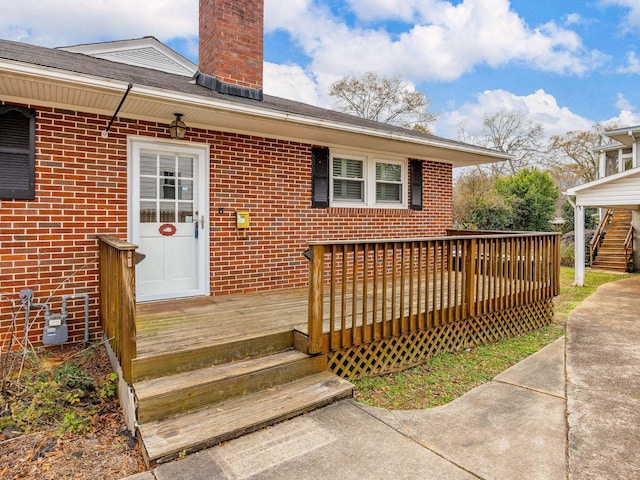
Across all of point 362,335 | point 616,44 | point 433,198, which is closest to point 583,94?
point 616,44

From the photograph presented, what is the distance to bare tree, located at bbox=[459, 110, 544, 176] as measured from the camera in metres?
24.5

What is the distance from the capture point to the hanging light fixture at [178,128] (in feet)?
14.9

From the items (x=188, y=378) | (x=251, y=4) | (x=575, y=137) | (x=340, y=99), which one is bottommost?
(x=188, y=378)

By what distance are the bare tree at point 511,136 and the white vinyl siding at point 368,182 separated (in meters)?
19.6

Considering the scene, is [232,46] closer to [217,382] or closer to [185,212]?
[185,212]

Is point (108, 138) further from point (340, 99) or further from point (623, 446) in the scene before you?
point (340, 99)

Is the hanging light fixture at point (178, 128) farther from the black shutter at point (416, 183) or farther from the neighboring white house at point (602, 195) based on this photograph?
the neighboring white house at point (602, 195)

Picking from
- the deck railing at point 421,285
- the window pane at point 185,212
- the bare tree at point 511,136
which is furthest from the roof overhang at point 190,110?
the bare tree at point 511,136

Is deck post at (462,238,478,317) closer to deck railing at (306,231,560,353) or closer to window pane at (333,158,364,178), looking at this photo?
deck railing at (306,231,560,353)

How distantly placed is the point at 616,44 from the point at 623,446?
2725 centimetres

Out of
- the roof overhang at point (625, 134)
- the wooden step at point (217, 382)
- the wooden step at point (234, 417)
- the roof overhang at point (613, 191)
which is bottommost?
the wooden step at point (234, 417)

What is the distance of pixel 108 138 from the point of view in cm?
445

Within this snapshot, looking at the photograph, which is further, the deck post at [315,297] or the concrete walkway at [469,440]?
the deck post at [315,297]

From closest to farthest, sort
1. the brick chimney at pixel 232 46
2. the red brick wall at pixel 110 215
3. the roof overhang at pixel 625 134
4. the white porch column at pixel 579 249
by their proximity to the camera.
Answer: the red brick wall at pixel 110 215
the brick chimney at pixel 232 46
the white porch column at pixel 579 249
the roof overhang at pixel 625 134
